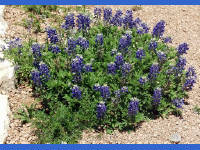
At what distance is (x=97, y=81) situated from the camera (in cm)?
718

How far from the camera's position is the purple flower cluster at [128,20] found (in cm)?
847

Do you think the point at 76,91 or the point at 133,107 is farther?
the point at 76,91

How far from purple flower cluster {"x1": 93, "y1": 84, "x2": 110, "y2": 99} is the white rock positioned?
170 centimetres

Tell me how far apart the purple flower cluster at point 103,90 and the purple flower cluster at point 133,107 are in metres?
0.44

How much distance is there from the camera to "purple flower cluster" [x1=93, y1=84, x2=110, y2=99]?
6.70m

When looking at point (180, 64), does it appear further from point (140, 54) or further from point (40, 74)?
point (40, 74)

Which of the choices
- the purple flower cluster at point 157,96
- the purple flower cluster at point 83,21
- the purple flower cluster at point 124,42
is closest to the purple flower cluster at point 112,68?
the purple flower cluster at point 124,42

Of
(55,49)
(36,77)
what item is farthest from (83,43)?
(36,77)

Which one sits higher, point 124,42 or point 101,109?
point 124,42

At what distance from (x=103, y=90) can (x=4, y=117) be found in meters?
1.88

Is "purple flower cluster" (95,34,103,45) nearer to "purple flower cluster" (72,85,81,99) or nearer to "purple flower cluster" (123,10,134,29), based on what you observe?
"purple flower cluster" (123,10,134,29)

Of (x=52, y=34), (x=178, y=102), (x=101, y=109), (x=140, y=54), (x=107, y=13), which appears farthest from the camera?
(x=107, y=13)

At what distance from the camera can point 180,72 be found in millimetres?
7609

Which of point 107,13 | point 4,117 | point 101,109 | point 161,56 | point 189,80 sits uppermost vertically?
point 107,13
